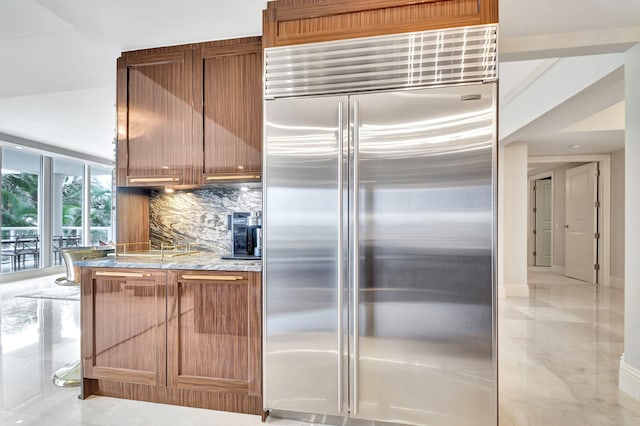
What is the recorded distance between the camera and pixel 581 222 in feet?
22.1

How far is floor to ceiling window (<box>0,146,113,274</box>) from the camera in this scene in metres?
6.24

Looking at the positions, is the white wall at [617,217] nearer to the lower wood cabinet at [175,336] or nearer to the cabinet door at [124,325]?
the lower wood cabinet at [175,336]

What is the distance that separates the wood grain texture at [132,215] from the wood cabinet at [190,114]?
137 millimetres

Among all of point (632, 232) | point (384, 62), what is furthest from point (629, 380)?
point (384, 62)

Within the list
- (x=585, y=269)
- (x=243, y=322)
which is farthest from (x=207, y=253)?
(x=585, y=269)

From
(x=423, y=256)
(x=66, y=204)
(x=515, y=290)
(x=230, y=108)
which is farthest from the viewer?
(x=66, y=204)

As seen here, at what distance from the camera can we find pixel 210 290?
2023mm

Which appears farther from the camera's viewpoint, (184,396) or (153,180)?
(153,180)

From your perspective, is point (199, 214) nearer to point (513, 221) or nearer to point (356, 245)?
point (356, 245)

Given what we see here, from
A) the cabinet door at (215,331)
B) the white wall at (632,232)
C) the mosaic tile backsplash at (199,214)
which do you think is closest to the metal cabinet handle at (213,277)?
the cabinet door at (215,331)

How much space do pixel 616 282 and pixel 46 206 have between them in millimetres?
11221

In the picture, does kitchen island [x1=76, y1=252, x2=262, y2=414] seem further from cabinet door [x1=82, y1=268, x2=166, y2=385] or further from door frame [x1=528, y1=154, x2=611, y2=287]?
door frame [x1=528, y1=154, x2=611, y2=287]

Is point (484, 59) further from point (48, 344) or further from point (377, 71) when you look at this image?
point (48, 344)

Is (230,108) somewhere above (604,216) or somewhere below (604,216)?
above
